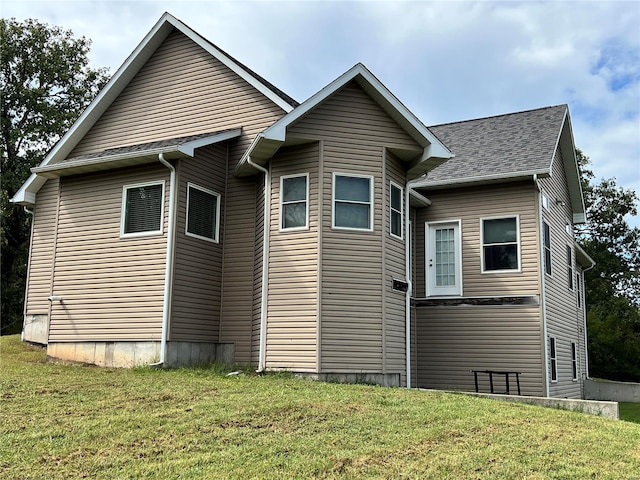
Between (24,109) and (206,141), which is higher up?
(24,109)

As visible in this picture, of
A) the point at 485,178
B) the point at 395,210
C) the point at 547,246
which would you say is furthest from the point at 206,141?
the point at 547,246

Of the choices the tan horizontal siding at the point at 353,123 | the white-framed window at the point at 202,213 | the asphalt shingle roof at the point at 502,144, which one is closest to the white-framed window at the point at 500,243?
the asphalt shingle roof at the point at 502,144

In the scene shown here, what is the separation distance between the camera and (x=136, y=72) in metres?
15.2

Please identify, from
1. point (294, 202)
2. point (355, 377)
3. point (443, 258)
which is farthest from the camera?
point (443, 258)

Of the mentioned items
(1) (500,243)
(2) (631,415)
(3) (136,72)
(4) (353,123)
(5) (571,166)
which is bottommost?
(2) (631,415)

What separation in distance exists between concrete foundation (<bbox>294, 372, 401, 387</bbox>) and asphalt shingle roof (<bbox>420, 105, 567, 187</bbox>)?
237 inches

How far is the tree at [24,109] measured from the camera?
27859 millimetres

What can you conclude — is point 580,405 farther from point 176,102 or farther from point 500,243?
point 176,102

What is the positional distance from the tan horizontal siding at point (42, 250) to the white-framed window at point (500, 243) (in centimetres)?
1110

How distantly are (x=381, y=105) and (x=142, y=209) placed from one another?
522 centimetres

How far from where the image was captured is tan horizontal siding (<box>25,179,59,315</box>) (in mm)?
17203

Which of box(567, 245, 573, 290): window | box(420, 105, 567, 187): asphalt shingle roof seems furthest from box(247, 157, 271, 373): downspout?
box(567, 245, 573, 290): window

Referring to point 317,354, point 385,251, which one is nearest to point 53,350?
point 317,354

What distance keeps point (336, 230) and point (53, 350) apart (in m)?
6.52
